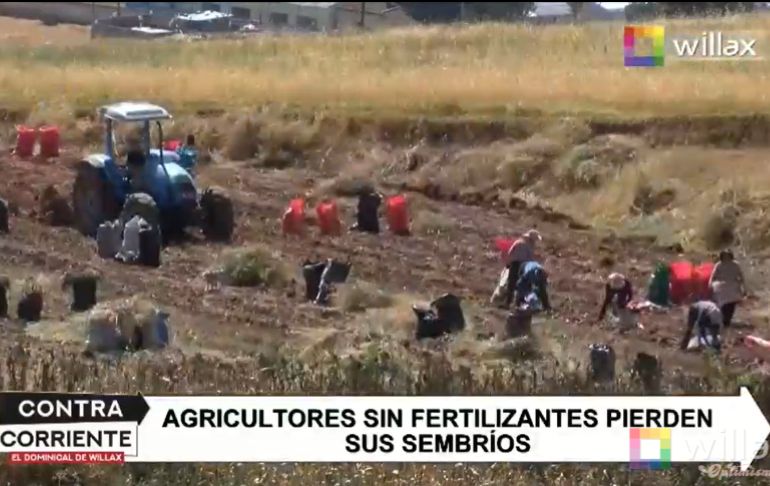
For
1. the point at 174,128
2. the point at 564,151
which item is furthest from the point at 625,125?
the point at 174,128

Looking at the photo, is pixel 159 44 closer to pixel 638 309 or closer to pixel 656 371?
pixel 638 309

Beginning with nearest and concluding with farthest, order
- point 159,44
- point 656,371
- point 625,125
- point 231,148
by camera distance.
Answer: point 656,371
point 159,44
point 625,125
point 231,148

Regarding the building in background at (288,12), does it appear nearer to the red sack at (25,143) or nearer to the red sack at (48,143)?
the red sack at (48,143)

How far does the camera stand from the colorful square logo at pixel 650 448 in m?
7.40

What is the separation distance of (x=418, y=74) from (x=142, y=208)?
9.58 metres

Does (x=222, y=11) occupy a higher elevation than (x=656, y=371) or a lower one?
higher

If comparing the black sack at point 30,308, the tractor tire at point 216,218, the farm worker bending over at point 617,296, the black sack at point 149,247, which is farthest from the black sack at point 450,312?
the tractor tire at point 216,218

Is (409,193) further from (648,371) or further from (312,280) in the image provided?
(648,371)

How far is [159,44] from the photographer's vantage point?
19297 mm

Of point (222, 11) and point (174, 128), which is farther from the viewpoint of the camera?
point (174, 128)

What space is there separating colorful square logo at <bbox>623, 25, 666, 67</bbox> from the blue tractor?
8.56 meters

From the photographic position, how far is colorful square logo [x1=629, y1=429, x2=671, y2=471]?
7.40 meters

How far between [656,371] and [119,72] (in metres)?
14.0

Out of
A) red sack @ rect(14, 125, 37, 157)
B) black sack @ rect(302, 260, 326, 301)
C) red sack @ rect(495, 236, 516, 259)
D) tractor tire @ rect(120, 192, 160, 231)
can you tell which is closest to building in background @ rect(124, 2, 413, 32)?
red sack @ rect(14, 125, 37, 157)
